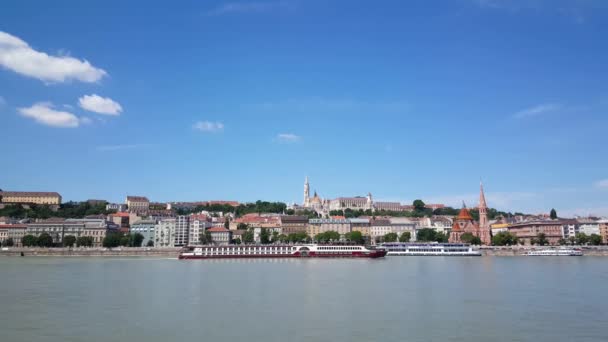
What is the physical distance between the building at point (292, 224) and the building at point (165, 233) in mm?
24737

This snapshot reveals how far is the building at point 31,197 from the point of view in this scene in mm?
133000

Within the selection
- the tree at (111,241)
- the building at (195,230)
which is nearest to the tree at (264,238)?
the building at (195,230)

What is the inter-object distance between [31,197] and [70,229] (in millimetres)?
40871

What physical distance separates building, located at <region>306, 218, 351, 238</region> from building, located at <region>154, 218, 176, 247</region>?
3024cm

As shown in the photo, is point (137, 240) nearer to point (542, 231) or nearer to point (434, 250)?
point (434, 250)

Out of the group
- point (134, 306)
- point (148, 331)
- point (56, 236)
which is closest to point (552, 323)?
point (148, 331)

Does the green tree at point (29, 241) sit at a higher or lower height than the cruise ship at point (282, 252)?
higher

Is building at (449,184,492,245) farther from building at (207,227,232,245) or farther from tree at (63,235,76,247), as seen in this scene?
tree at (63,235,76,247)

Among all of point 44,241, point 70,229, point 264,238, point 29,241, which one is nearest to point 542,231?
point 264,238

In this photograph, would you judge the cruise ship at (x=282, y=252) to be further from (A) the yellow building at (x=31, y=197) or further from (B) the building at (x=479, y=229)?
(A) the yellow building at (x=31, y=197)

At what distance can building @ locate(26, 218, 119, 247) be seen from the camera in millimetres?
99412

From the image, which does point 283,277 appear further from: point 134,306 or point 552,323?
point 552,323

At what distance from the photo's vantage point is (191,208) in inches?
6191

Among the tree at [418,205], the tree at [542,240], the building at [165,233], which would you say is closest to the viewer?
the tree at [542,240]
